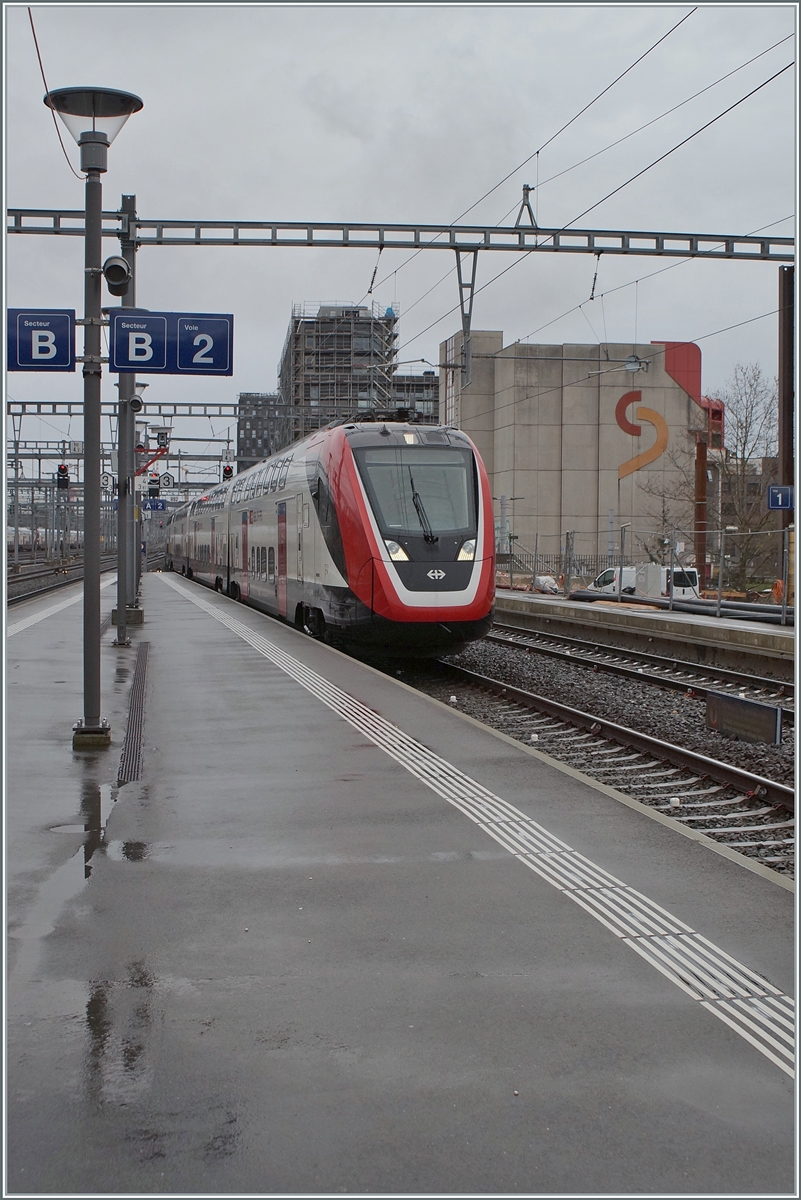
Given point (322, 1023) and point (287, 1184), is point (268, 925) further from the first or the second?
point (287, 1184)

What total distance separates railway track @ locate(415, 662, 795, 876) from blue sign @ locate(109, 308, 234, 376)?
483cm

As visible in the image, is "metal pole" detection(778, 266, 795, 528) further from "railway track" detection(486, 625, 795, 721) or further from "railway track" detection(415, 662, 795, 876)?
"railway track" detection(415, 662, 795, 876)

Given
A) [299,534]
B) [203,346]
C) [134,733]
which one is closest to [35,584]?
[299,534]

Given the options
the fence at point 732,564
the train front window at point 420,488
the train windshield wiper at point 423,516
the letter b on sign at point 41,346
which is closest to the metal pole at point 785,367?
the fence at point 732,564

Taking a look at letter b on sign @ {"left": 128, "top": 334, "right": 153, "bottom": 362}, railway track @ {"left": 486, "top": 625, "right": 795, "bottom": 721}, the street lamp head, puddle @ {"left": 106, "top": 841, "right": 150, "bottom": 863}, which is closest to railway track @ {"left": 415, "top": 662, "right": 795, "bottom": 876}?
railway track @ {"left": 486, "top": 625, "right": 795, "bottom": 721}

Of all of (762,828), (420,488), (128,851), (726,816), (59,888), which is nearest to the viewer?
(59,888)

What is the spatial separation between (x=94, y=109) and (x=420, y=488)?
684cm

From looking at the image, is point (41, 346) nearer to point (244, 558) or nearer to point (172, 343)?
point (172, 343)

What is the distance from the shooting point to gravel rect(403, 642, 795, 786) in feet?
34.5

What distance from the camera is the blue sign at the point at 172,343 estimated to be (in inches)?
392

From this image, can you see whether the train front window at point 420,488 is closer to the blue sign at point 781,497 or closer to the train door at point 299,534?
the train door at point 299,534

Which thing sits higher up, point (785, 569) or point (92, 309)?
point (92, 309)

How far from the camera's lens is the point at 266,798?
7293mm

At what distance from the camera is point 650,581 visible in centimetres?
3159
